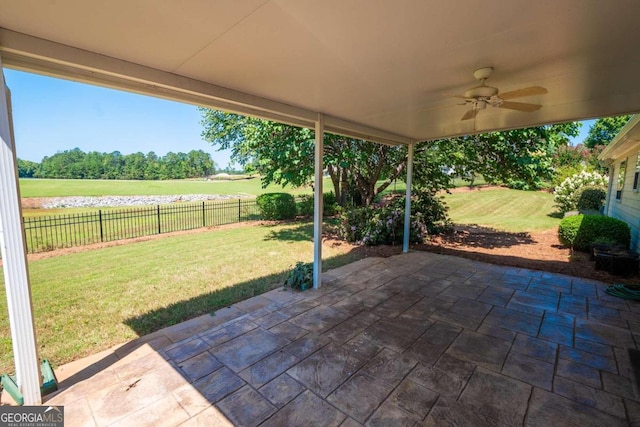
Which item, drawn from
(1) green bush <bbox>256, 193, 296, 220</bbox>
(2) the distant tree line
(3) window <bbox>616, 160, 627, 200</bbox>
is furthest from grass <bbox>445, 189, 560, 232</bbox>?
(2) the distant tree line

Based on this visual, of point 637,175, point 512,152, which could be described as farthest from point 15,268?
point 637,175

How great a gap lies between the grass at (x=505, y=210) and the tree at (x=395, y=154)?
3.05 m

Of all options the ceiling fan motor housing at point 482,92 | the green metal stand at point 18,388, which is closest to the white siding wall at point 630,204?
the ceiling fan motor housing at point 482,92

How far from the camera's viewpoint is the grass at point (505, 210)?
971cm

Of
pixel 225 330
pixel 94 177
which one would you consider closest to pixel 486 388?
pixel 225 330

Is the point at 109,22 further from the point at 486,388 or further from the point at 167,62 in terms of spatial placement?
the point at 486,388

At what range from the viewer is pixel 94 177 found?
29.1 m

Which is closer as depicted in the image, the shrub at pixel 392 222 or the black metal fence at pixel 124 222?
the shrub at pixel 392 222

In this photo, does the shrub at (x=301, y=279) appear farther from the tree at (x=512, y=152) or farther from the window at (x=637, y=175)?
the window at (x=637, y=175)

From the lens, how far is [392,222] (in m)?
6.66

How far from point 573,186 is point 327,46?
1363 cm

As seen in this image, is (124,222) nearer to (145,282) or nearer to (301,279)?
(145,282)

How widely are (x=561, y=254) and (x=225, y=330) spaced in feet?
22.2

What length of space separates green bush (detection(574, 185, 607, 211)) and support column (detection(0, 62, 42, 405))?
1416cm
